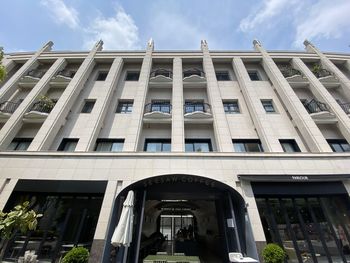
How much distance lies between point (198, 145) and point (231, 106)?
13.7ft

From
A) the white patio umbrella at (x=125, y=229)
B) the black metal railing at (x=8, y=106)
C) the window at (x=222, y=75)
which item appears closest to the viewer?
the white patio umbrella at (x=125, y=229)

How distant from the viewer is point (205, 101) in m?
13.5

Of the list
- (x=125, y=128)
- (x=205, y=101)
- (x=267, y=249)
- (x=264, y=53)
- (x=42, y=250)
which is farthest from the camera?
(x=264, y=53)

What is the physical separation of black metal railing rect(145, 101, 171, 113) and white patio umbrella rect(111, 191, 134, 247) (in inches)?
269

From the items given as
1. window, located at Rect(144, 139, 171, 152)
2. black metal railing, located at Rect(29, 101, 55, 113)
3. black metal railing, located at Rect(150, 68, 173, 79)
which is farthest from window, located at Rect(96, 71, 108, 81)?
window, located at Rect(144, 139, 171, 152)

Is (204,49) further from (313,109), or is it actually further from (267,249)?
(267,249)

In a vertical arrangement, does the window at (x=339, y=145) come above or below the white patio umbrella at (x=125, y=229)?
above

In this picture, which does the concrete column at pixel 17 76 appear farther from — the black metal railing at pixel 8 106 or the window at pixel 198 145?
the window at pixel 198 145

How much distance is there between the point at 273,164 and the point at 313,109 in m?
6.23

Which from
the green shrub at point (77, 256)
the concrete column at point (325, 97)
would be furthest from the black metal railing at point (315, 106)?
the green shrub at point (77, 256)

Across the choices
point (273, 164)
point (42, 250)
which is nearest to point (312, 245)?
point (273, 164)

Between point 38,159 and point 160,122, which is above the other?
point 160,122

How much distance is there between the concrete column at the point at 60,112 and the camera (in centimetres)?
995

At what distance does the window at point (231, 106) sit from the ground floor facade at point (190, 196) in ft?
14.6
